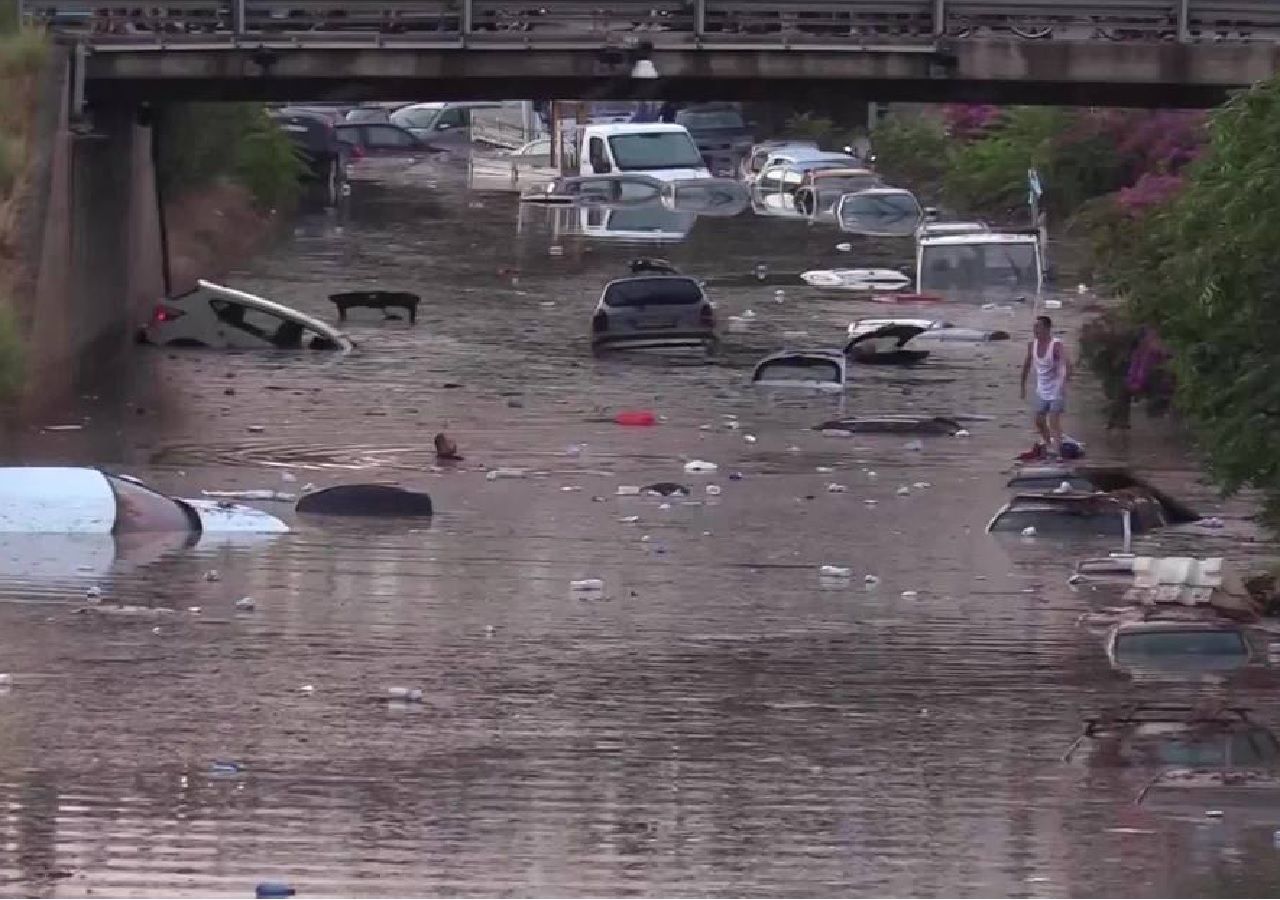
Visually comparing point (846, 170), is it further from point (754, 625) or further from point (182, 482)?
point (754, 625)

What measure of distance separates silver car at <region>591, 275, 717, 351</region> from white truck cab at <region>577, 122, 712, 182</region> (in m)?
21.8

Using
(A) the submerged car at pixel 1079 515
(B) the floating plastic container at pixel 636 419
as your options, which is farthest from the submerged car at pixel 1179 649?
(B) the floating plastic container at pixel 636 419

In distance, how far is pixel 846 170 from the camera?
2601 inches

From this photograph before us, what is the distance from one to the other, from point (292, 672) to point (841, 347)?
23627 millimetres

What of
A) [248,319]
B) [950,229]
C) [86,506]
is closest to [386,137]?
[950,229]

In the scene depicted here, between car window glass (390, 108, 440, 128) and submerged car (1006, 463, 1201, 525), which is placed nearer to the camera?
submerged car (1006, 463, 1201, 525)

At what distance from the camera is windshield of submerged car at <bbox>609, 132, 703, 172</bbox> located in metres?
65.6

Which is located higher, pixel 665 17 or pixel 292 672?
pixel 665 17

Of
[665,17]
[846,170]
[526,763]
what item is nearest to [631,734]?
[526,763]

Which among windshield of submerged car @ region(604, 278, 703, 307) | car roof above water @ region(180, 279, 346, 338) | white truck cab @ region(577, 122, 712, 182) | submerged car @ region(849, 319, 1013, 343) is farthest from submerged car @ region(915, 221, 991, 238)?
white truck cab @ region(577, 122, 712, 182)

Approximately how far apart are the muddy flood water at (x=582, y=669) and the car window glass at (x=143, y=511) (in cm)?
47

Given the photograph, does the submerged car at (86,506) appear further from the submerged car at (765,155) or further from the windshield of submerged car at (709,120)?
the windshield of submerged car at (709,120)

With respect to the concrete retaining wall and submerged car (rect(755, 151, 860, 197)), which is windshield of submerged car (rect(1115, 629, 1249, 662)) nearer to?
the concrete retaining wall

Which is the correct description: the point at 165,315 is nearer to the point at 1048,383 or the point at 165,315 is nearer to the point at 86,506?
the point at 1048,383
